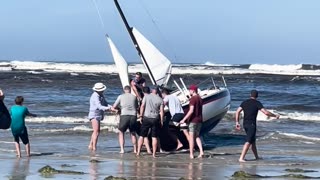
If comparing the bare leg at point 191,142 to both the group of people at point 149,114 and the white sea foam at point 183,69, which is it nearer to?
the group of people at point 149,114

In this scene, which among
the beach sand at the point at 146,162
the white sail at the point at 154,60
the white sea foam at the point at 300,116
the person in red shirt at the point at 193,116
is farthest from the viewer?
the white sea foam at the point at 300,116

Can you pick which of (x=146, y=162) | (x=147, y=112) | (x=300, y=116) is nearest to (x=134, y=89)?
(x=147, y=112)

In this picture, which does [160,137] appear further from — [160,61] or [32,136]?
[32,136]

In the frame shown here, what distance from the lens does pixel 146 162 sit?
1600 centimetres

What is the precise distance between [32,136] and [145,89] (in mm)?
5789

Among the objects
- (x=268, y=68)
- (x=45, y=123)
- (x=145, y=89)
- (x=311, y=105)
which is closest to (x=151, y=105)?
(x=145, y=89)

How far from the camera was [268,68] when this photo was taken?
11350cm

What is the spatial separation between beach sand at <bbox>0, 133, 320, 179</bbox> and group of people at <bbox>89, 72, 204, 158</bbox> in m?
0.43

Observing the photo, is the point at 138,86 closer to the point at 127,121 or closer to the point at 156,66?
the point at 127,121

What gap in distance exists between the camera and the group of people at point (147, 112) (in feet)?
55.7

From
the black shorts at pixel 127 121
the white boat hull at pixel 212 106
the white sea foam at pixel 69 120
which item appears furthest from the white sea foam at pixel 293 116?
the black shorts at pixel 127 121

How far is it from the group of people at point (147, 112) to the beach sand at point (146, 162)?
17.0 inches

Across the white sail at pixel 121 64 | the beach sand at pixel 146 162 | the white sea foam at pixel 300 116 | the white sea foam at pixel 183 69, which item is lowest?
the white sea foam at pixel 183 69

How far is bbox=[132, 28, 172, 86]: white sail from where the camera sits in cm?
1947
